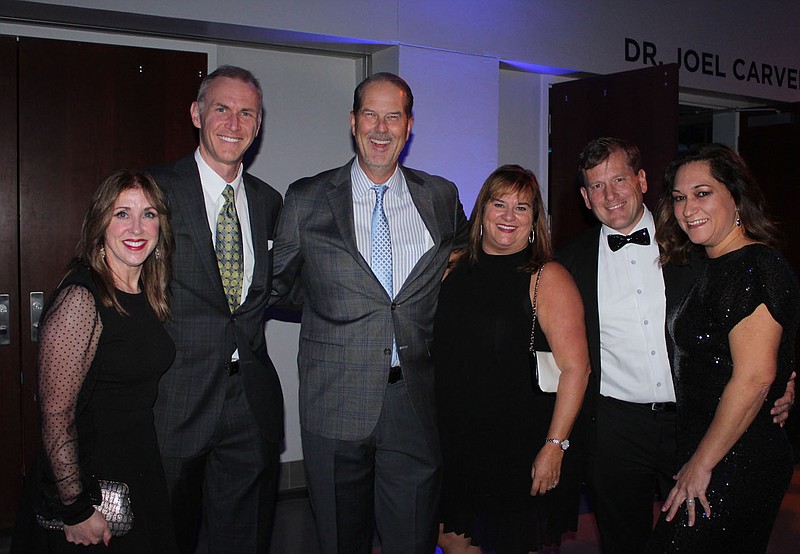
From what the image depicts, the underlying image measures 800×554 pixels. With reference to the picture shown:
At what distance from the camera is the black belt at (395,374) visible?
2.78m

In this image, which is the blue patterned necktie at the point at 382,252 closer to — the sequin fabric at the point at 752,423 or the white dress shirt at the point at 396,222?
the white dress shirt at the point at 396,222

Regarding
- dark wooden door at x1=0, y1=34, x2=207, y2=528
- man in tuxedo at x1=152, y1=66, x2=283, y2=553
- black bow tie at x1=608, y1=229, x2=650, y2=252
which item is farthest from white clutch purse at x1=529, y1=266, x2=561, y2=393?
dark wooden door at x1=0, y1=34, x2=207, y2=528

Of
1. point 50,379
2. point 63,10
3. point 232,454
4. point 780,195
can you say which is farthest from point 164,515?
point 780,195

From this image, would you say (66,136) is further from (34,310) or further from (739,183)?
(739,183)

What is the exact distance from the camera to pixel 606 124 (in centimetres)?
491

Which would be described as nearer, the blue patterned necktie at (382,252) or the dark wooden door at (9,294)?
the blue patterned necktie at (382,252)

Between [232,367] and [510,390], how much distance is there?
41.0 inches

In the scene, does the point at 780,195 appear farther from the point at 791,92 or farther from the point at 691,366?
the point at 691,366

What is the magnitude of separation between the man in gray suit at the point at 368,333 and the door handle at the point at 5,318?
6.38 feet

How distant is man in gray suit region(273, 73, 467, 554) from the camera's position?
2730 millimetres

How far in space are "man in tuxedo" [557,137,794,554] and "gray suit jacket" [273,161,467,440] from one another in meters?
0.68

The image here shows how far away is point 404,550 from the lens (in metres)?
2.87

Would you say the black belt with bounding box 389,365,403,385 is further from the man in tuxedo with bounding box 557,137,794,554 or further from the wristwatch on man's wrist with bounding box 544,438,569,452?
the man in tuxedo with bounding box 557,137,794,554

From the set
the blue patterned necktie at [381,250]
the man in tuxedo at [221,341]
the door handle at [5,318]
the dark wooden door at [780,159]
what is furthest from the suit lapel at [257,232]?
the dark wooden door at [780,159]
